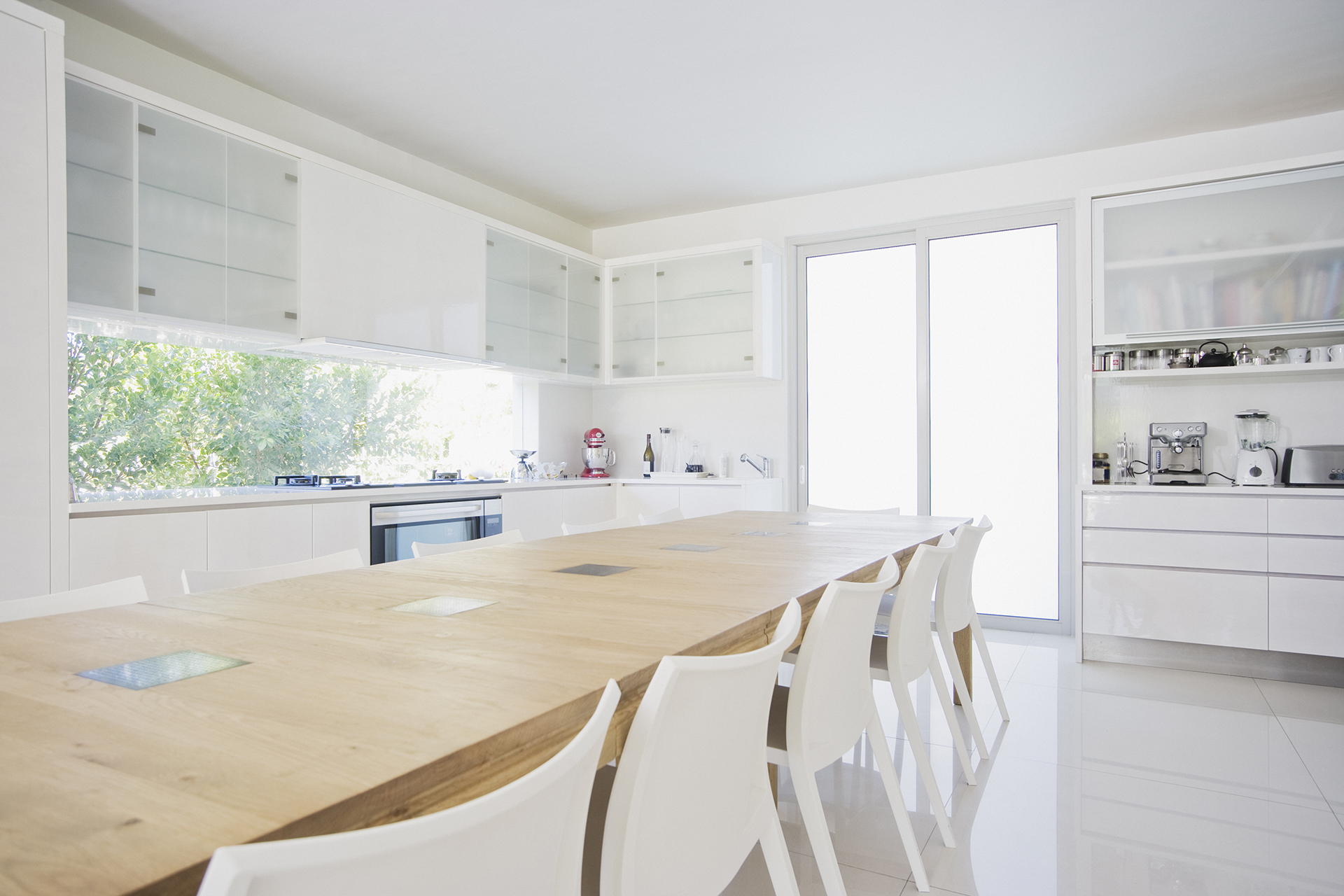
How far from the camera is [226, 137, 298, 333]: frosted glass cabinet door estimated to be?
321 cm

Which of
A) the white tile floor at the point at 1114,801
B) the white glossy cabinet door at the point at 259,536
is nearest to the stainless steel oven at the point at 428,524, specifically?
the white glossy cabinet door at the point at 259,536

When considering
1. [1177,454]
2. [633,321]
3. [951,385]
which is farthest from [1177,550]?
[633,321]

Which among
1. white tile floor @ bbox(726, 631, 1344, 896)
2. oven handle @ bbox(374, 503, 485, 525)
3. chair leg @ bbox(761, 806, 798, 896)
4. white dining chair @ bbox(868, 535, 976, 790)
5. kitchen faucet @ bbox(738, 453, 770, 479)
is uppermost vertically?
kitchen faucet @ bbox(738, 453, 770, 479)

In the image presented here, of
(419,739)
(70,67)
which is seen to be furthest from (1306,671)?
(70,67)

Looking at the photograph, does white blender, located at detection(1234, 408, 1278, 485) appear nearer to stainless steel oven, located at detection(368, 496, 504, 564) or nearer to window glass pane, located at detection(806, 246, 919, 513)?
window glass pane, located at detection(806, 246, 919, 513)

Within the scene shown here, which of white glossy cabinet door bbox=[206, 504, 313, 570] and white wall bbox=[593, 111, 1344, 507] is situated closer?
white glossy cabinet door bbox=[206, 504, 313, 570]

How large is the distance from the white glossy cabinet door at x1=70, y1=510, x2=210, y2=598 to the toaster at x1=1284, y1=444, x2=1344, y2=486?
470 centimetres

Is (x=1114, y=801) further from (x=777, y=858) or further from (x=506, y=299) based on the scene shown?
(x=506, y=299)

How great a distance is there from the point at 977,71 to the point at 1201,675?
2979mm

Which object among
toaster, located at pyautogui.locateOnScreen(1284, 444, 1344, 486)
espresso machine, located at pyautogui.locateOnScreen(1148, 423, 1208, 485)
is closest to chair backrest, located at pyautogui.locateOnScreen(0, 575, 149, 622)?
espresso machine, located at pyautogui.locateOnScreen(1148, 423, 1208, 485)

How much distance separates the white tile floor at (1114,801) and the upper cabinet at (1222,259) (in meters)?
1.74

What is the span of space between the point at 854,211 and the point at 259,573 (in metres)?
4.26

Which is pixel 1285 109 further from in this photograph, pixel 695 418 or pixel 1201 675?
pixel 695 418

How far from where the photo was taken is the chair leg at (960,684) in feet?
8.63
